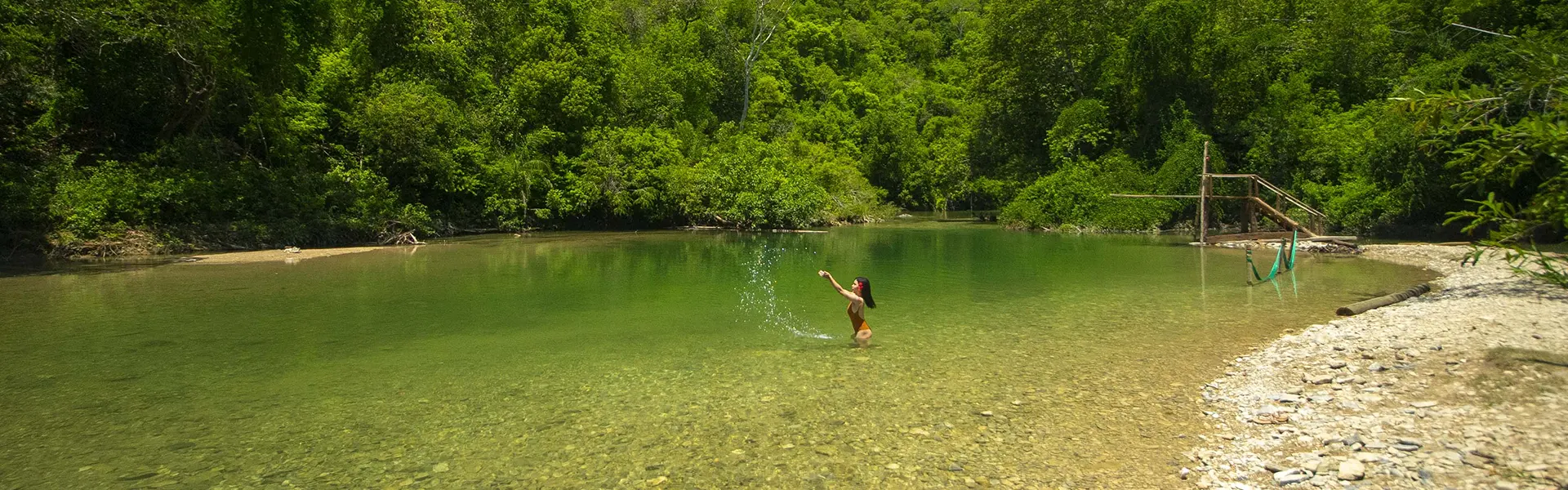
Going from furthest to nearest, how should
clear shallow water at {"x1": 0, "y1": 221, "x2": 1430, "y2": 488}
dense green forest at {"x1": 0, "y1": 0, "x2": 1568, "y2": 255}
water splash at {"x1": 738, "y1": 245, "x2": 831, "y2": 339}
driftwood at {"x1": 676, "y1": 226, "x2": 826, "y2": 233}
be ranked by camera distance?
driftwood at {"x1": 676, "y1": 226, "x2": 826, "y2": 233}
dense green forest at {"x1": 0, "y1": 0, "x2": 1568, "y2": 255}
water splash at {"x1": 738, "y1": 245, "x2": 831, "y2": 339}
clear shallow water at {"x1": 0, "y1": 221, "x2": 1430, "y2": 488}

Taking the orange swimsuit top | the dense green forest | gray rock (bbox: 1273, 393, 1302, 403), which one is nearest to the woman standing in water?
the orange swimsuit top

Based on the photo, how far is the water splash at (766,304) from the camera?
12328 mm

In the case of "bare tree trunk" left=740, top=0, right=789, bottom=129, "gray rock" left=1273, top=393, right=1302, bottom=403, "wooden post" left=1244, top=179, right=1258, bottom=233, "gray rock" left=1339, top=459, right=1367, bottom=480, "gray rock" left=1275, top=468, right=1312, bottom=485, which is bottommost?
"gray rock" left=1275, top=468, right=1312, bottom=485

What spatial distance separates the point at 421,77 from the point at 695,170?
1341cm

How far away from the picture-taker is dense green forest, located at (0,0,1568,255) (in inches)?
945

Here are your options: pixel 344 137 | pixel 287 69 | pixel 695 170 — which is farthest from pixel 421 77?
pixel 695 170

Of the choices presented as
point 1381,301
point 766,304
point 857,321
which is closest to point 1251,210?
point 1381,301

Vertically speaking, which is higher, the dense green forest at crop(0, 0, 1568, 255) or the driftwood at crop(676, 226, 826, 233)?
the dense green forest at crop(0, 0, 1568, 255)

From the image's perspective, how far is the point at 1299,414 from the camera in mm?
7031

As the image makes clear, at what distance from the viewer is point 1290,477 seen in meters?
5.54

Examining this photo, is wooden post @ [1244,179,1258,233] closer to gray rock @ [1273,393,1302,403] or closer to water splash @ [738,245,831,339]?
water splash @ [738,245,831,339]

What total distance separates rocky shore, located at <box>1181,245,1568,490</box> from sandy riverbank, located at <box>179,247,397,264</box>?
24698mm

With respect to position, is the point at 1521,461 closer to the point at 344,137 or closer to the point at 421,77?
the point at 344,137

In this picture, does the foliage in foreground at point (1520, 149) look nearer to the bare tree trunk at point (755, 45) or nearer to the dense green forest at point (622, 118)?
the dense green forest at point (622, 118)
